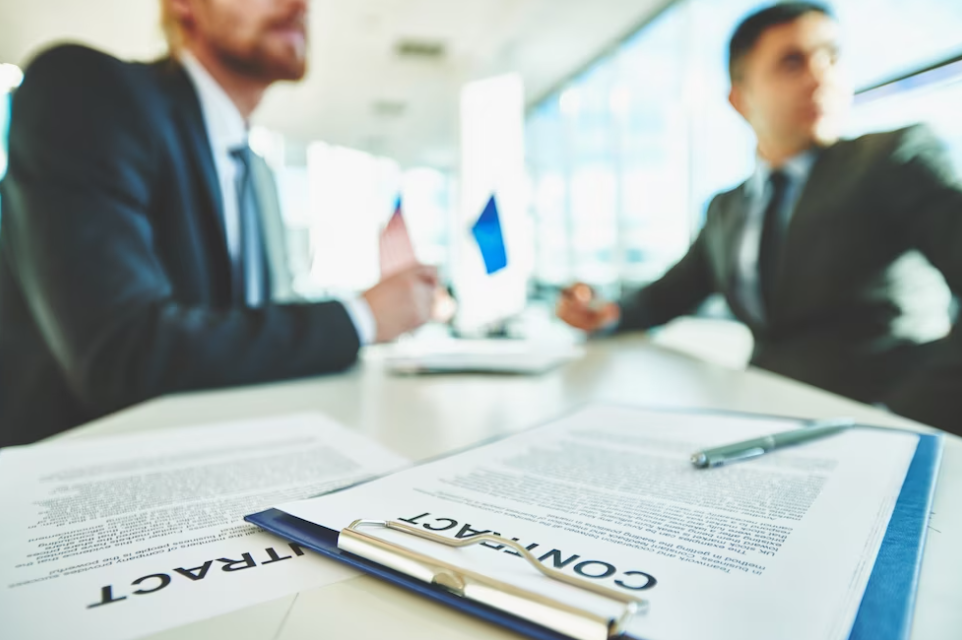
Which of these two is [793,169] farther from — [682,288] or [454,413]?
[454,413]

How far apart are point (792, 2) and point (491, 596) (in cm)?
150

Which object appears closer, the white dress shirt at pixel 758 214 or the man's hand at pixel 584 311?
the white dress shirt at pixel 758 214

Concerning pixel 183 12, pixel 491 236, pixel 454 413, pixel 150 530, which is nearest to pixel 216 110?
pixel 183 12

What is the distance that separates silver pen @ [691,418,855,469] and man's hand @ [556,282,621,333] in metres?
0.85

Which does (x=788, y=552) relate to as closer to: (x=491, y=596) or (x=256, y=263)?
(x=491, y=596)

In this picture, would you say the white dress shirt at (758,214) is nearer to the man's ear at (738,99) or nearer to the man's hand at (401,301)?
the man's ear at (738,99)

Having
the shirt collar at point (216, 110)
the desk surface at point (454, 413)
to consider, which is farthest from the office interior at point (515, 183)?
the shirt collar at point (216, 110)

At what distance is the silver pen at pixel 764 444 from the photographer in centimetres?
37

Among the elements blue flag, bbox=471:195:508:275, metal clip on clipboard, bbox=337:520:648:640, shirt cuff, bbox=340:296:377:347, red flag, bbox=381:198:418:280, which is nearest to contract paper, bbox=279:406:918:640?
metal clip on clipboard, bbox=337:520:648:640

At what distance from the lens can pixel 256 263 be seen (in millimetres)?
1043

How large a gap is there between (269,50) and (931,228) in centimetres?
121

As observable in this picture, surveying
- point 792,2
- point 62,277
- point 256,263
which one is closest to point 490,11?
point 792,2

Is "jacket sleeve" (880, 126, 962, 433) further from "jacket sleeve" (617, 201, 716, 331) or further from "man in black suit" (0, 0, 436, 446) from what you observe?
"man in black suit" (0, 0, 436, 446)

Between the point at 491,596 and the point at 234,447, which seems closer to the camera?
the point at 491,596
